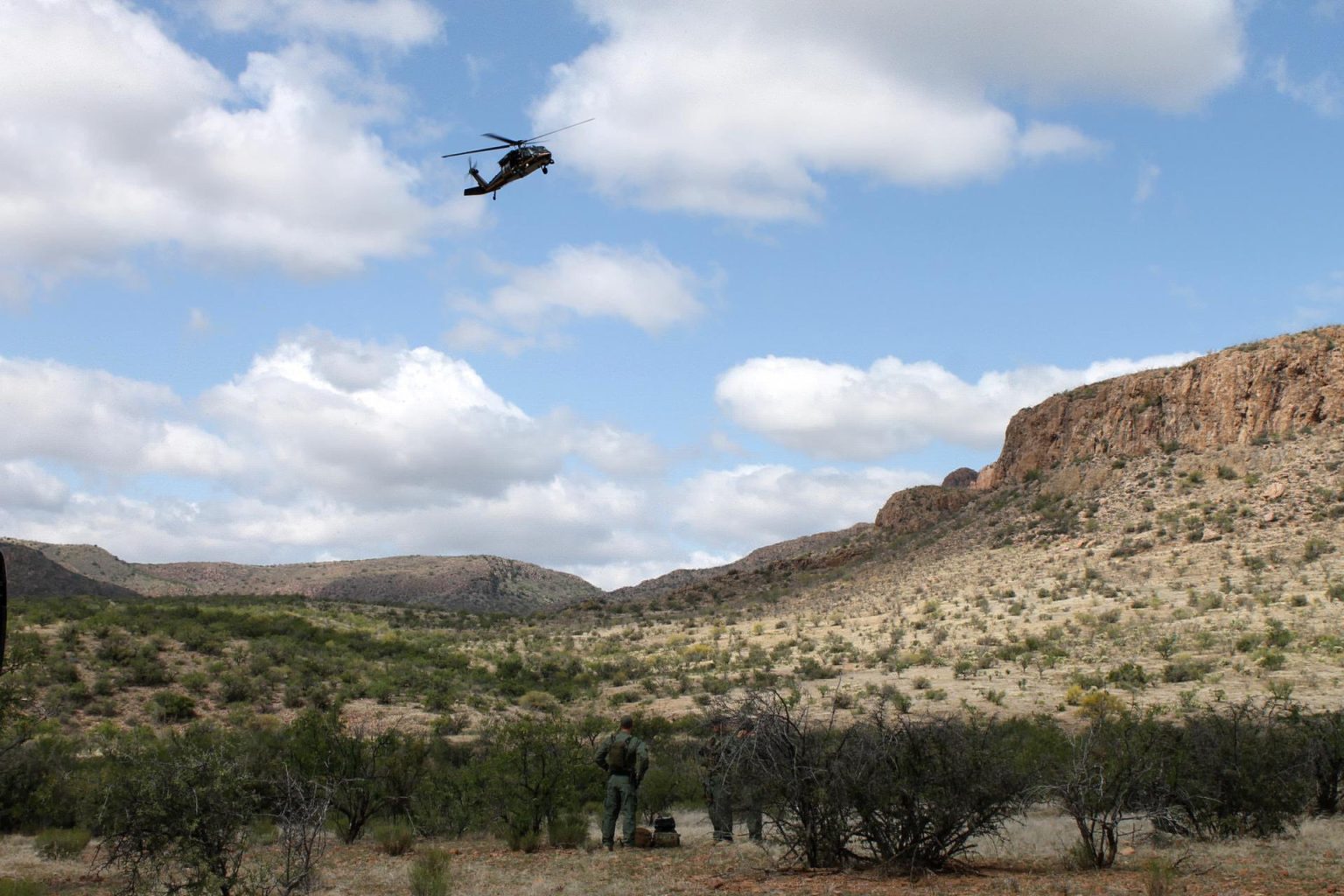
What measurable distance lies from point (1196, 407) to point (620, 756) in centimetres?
5156

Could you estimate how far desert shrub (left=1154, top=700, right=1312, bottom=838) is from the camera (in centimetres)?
1402

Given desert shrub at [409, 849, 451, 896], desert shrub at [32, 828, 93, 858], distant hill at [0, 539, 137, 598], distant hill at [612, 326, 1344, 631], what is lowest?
desert shrub at [32, 828, 93, 858]

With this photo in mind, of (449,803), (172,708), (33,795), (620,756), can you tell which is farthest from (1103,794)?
(172,708)

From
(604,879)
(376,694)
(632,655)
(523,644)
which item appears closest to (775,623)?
(632,655)

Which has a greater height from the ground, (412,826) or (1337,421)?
(1337,421)

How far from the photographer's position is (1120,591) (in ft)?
140

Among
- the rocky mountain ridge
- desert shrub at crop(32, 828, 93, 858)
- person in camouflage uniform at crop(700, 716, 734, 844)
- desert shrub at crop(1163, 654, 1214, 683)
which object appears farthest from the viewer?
the rocky mountain ridge

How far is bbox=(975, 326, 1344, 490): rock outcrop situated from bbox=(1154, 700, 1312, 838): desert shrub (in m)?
43.3

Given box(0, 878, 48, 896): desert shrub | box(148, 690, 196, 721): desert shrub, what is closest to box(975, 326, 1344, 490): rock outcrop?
box(148, 690, 196, 721): desert shrub

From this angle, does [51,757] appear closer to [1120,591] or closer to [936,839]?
[936,839]

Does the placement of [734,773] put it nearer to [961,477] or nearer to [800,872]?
[800,872]

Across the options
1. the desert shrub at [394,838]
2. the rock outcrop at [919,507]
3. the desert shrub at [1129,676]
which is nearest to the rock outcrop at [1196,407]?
the rock outcrop at [919,507]

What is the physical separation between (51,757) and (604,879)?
12.8 metres

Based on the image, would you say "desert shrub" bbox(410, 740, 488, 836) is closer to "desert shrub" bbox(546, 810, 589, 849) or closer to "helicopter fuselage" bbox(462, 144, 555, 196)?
"desert shrub" bbox(546, 810, 589, 849)
